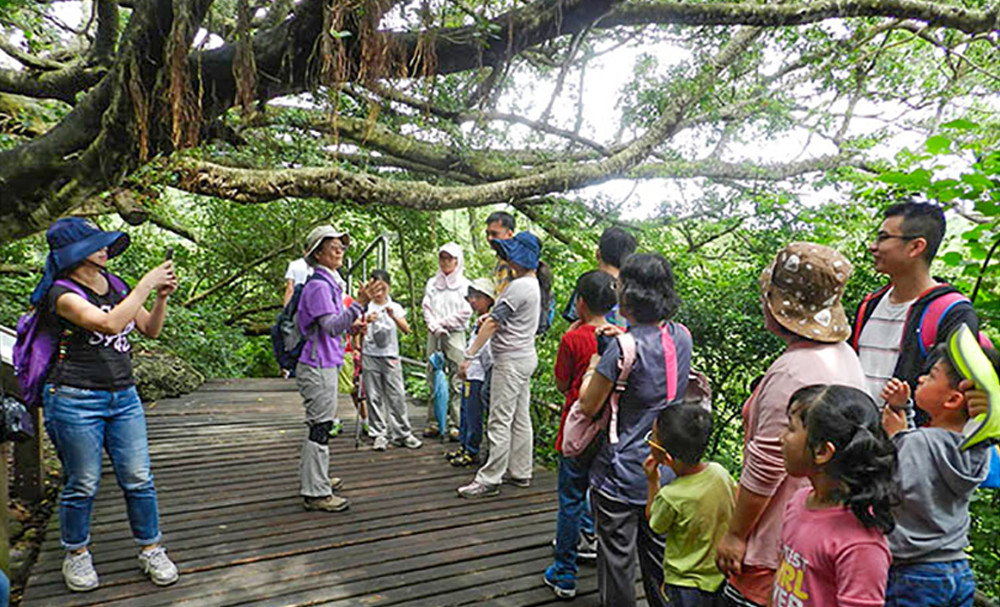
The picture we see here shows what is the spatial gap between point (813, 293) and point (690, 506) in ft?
2.75

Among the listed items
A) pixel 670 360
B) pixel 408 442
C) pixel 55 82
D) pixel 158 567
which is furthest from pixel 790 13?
pixel 55 82

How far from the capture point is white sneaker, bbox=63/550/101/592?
2861mm

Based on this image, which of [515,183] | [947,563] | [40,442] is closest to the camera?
A: [947,563]

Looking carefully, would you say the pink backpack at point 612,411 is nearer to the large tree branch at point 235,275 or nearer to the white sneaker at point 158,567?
the white sneaker at point 158,567

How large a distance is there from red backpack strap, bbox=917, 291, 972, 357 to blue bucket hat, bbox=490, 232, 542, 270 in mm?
2155

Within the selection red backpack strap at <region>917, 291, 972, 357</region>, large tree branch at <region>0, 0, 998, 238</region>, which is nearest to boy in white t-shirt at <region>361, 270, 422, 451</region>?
large tree branch at <region>0, 0, 998, 238</region>

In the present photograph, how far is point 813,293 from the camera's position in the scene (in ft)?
5.87

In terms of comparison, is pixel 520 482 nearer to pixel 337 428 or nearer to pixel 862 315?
pixel 337 428

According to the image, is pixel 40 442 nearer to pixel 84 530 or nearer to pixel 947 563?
pixel 84 530

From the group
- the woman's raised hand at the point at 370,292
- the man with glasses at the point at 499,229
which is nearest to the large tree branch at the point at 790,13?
the man with glasses at the point at 499,229

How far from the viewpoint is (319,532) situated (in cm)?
363

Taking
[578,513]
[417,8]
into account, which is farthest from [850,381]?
[417,8]

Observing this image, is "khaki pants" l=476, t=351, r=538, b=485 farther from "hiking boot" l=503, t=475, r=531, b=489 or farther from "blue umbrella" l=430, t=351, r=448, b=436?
"blue umbrella" l=430, t=351, r=448, b=436

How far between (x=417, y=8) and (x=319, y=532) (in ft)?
10.2
